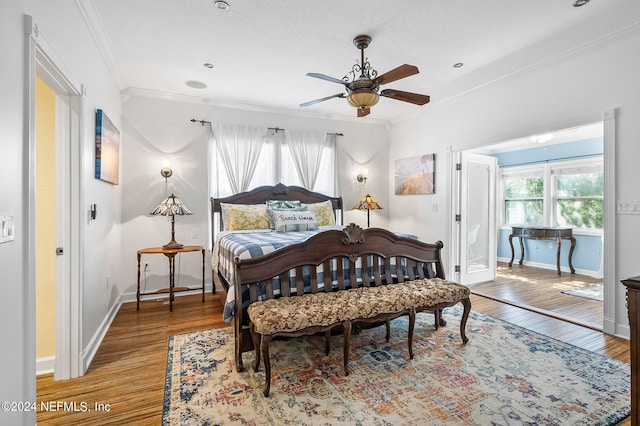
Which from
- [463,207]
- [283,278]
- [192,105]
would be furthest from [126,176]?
[463,207]

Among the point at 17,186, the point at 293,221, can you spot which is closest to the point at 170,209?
the point at 293,221

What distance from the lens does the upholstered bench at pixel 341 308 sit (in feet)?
6.61

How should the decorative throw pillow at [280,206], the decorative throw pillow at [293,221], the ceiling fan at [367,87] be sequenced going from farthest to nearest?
1. the decorative throw pillow at [280,206]
2. the decorative throw pillow at [293,221]
3. the ceiling fan at [367,87]

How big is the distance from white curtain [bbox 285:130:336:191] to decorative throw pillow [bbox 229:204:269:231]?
1063 mm

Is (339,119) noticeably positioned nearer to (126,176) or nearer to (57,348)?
(126,176)

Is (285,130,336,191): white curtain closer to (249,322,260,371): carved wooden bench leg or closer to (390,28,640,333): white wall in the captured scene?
(390,28,640,333): white wall

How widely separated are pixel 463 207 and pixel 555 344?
7.42 feet

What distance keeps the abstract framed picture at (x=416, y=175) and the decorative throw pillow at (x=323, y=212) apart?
58.5 inches

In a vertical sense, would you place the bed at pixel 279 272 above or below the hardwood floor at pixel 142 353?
above

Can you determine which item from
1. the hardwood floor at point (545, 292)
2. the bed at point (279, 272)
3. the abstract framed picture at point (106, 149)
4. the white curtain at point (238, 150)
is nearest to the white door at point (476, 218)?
the hardwood floor at point (545, 292)

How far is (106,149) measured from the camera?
298cm

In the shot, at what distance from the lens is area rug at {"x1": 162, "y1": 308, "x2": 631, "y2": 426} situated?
5.95ft

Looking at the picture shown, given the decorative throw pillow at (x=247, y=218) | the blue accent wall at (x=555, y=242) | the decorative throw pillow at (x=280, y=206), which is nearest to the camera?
the decorative throw pillow at (x=247, y=218)

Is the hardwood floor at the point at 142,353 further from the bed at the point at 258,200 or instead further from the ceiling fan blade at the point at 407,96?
the ceiling fan blade at the point at 407,96
